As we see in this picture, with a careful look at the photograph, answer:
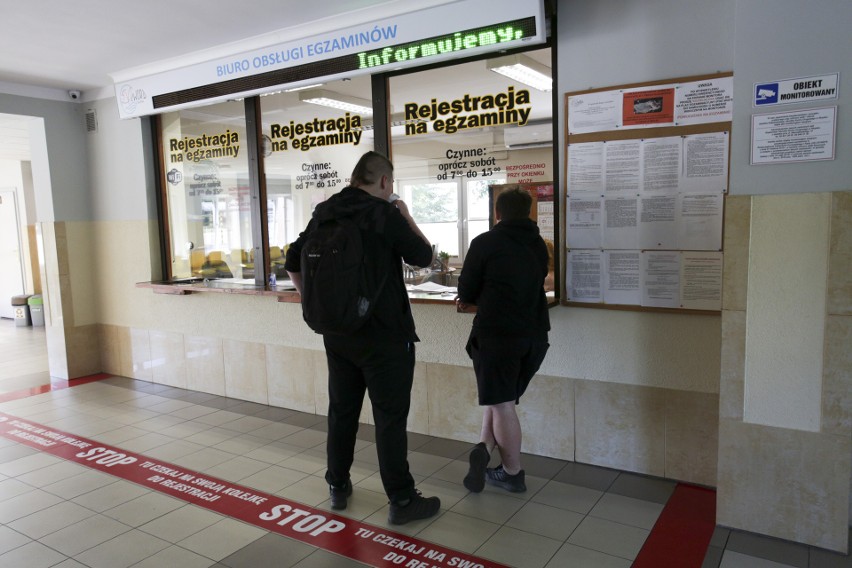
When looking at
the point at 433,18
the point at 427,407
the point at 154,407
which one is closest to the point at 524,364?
the point at 427,407

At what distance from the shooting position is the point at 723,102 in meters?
3.06

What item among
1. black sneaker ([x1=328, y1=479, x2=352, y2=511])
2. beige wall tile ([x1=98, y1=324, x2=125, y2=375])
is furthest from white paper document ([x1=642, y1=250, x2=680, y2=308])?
beige wall tile ([x1=98, y1=324, x2=125, y2=375])

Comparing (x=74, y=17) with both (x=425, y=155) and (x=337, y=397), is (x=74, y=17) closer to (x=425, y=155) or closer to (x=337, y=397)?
(x=425, y=155)

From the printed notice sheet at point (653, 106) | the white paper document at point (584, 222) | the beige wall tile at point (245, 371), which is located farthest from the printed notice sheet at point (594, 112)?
the beige wall tile at point (245, 371)

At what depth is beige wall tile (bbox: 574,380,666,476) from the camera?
3.38m

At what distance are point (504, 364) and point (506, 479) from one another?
68cm

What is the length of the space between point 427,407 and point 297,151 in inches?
87.8

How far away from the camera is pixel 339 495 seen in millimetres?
3137

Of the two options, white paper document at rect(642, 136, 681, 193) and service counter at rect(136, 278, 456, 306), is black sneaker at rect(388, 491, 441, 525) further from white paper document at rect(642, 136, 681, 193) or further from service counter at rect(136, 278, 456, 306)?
white paper document at rect(642, 136, 681, 193)

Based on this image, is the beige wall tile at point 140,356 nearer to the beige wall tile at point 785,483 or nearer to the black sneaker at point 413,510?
the black sneaker at point 413,510

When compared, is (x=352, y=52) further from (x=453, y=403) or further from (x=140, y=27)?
(x=453, y=403)

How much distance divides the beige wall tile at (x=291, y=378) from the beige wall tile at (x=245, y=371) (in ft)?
0.28

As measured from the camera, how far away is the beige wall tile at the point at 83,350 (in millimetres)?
6105

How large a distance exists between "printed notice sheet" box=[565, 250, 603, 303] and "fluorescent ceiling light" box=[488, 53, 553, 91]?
0.99m
